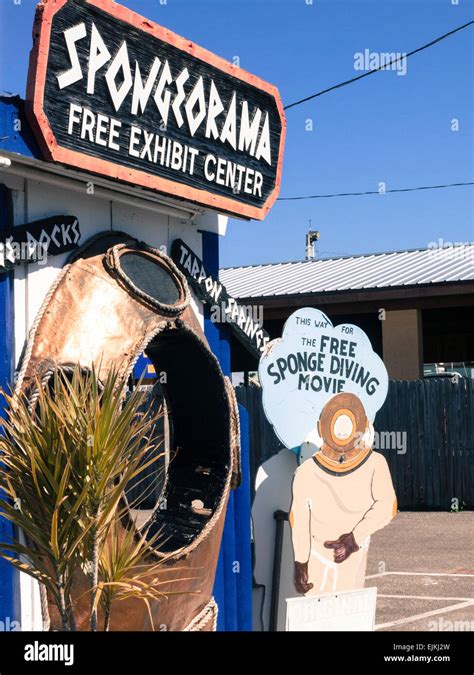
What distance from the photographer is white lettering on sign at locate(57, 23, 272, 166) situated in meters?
5.51

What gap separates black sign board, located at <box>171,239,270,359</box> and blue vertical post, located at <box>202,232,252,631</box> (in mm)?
98

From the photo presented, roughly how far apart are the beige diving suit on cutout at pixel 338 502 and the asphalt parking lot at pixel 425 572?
1.83m

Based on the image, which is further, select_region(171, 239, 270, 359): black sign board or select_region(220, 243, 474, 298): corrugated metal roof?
select_region(220, 243, 474, 298): corrugated metal roof

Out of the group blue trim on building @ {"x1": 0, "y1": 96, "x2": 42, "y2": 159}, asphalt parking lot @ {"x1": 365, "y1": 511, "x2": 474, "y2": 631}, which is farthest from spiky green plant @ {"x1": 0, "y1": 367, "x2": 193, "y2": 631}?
asphalt parking lot @ {"x1": 365, "y1": 511, "x2": 474, "y2": 631}

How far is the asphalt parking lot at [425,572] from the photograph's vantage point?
926 centimetres

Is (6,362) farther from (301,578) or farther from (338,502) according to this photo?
(338,502)

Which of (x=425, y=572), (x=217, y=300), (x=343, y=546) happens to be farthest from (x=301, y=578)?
(x=425, y=572)

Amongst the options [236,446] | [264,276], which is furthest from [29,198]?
[264,276]

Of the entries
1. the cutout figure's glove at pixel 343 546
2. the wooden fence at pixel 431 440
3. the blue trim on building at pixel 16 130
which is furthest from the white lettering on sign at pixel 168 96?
the wooden fence at pixel 431 440

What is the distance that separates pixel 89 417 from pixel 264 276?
71.8 ft

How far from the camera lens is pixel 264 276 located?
1034 inches

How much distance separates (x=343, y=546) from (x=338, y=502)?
12.9 inches

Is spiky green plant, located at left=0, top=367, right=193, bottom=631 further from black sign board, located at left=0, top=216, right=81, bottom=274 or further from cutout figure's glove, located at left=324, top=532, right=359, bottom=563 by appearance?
cutout figure's glove, located at left=324, top=532, right=359, bottom=563

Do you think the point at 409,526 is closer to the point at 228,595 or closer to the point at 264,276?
the point at 228,595
